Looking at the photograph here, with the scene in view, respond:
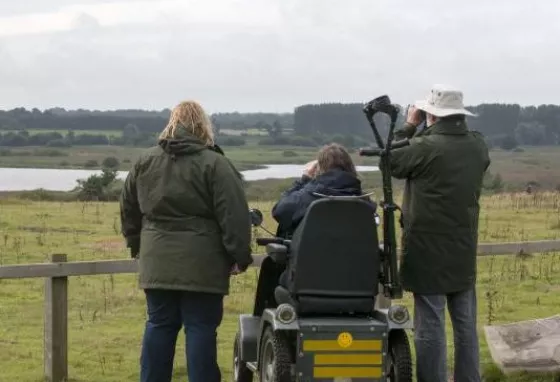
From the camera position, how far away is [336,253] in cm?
620

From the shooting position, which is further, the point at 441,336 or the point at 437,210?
the point at 441,336

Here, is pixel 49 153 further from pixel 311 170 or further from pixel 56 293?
pixel 311 170

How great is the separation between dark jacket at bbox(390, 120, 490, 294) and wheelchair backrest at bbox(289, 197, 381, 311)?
1.12 feet

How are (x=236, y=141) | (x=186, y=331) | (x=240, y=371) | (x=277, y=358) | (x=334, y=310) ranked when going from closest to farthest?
1. (x=277, y=358)
2. (x=334, y=310)
3. (x=186, y=331)
4. (x=240, y=371)
5. (x=236, y=141)

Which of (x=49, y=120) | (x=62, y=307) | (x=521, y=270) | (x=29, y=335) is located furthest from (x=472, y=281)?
(x=49, y=120)

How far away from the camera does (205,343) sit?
6.45 metres

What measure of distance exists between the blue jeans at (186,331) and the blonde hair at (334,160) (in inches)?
40.4

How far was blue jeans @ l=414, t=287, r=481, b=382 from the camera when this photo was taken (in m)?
6.58

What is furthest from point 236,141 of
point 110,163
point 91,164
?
point 110,163

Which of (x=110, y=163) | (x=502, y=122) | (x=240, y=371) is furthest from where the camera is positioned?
(x=502, y=122)

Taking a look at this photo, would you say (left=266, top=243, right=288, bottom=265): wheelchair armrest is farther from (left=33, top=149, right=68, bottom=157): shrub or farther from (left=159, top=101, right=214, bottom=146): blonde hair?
(left=33, top=149, right=68, bottom=157): shrub

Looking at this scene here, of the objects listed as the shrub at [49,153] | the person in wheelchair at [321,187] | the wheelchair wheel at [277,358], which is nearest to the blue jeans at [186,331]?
the wheelchair wheel at [277,358]

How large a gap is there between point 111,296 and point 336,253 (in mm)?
8260

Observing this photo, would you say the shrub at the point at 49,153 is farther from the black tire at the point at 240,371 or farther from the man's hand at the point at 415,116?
the man's hand at the point at 415,116
